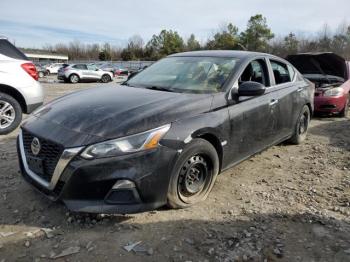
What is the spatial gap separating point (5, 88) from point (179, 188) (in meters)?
4.54

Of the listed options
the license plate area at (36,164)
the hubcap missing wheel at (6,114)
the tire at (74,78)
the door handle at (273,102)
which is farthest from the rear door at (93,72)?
the license plate area at (36,164)

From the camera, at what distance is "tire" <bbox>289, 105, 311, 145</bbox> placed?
19.3ft

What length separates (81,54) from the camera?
9494cm

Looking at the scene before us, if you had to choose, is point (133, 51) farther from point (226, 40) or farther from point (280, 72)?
point (280, 72)

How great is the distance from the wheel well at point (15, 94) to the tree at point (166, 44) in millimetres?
66512

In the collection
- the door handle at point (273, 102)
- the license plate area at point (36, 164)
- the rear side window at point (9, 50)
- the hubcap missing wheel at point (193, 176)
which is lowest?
the hubcap missing wheel at point (193, 176)

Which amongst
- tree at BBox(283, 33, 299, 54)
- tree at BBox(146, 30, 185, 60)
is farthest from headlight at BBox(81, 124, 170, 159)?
tree at BBox(146, 30, 185, 60)

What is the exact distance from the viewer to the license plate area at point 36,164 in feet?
10.5

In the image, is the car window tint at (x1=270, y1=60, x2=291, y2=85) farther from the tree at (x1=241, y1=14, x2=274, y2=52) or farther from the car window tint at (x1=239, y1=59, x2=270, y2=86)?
the tree at (x1=241, y1=14, x2=274, y2=52)

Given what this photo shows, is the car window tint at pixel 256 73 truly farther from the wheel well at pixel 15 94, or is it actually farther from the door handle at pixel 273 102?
the wheel well at pixel 15 94

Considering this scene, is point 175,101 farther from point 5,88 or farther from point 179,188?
point 5,88

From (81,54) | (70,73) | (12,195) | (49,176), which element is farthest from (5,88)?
(81,54)

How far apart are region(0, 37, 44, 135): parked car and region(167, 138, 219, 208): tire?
14.2 ft

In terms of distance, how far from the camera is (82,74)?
2734 centimetres
